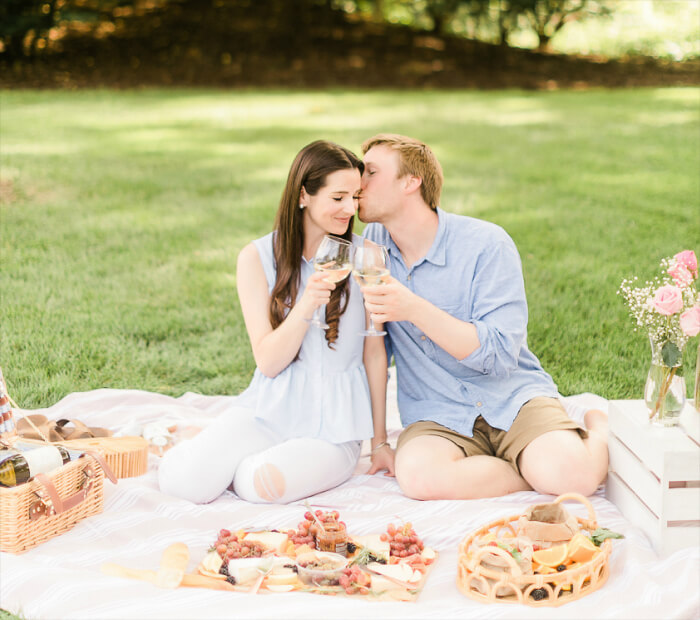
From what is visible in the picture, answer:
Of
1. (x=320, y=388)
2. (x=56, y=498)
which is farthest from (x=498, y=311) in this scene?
(x=56, y=498)

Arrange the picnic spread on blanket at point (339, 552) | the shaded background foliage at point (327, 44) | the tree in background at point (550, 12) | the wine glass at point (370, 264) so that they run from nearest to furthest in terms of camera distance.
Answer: the picnic spread on blanket at point (339, 552) < the wine glass at point (370, 264) < the shaded background foliage at point (327, 44) < the tree in background at point (550, 12)

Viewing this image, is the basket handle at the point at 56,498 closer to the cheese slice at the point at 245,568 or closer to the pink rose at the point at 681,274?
the cheese slice at the point at 245,568

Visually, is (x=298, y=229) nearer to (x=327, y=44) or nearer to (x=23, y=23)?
(x=23, y=23)

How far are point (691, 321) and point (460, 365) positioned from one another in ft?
3.42

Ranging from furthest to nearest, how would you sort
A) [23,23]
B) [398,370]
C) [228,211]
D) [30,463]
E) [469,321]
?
[23,23]
[228,211]
[398,370]
[469,321]
[30,463]

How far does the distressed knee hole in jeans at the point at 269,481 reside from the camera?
11.5 ft

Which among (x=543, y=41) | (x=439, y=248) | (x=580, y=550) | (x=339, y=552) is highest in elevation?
(x=543, y=41)

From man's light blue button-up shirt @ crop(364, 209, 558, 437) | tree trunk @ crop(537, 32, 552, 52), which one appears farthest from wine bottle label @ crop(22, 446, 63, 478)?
tree trunk @ crop(537, 32, 552, 52)

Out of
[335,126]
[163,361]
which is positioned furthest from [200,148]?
[163,361]

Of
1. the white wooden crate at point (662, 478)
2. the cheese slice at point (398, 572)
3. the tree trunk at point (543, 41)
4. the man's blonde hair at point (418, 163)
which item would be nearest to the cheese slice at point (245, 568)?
the cheese slice at point (398, 572)

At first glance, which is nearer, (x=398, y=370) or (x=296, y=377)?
(x=296, y=377)

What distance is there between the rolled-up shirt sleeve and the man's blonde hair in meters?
0.38

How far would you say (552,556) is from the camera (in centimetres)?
286

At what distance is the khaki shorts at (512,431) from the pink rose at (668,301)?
0.73 metres
